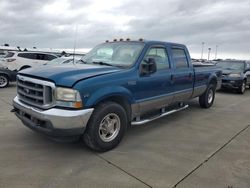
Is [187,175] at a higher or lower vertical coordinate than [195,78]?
lower

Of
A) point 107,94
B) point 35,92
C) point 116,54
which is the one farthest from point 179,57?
point 35,92

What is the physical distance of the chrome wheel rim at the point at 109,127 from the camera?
4.12 m

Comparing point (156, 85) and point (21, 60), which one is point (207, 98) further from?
point (21, 60)

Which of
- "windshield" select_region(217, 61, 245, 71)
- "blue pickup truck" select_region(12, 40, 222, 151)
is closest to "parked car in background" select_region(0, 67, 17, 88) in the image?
"blue pickup truck" select_region(12, 40, 222, 151)

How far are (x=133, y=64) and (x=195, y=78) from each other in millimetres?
2696

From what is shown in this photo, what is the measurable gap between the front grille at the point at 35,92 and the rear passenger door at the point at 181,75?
9.40 feet

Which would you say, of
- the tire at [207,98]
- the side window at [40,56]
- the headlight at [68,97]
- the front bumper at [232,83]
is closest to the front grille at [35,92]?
the headlight at [68,97]

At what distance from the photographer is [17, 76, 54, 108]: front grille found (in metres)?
3.70

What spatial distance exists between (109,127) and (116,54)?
5.27ft

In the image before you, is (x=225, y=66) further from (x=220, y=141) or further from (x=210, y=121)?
(x=220, y=141)

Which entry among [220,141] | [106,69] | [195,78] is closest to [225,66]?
[195,78]

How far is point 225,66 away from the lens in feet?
43.0

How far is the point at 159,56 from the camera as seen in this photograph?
5.33 m

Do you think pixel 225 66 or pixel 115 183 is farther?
pixel 225 66
